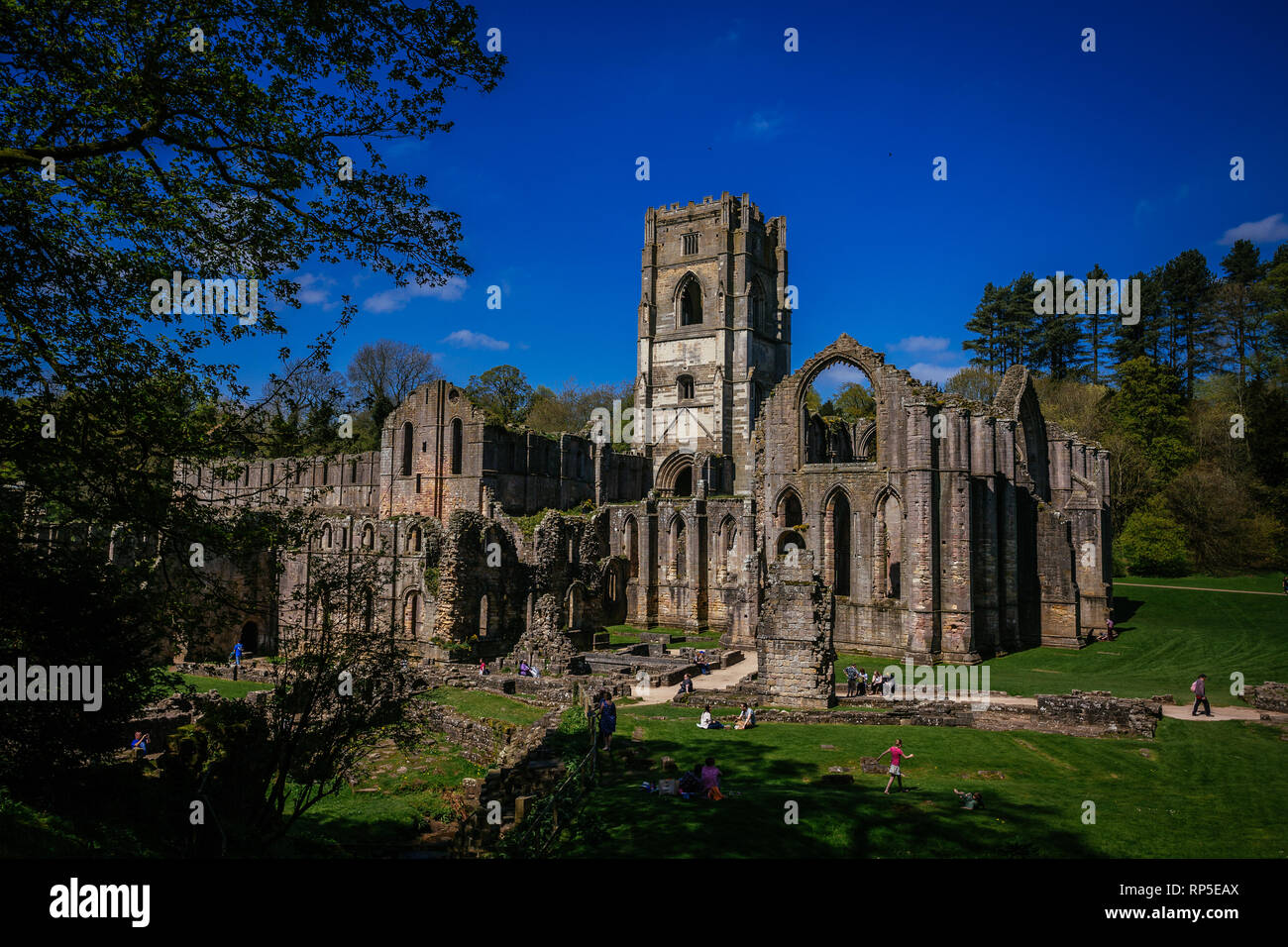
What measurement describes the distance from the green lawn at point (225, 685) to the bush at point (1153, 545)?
1801 inches

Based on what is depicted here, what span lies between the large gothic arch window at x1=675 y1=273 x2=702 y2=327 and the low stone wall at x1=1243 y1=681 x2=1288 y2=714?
4637 centimetres

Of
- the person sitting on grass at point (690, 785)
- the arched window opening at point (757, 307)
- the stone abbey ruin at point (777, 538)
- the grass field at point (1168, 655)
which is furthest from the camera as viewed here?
the arched window opening at point (757, 307)

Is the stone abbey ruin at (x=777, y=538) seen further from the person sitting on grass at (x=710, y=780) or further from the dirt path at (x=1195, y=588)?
the person sitting on grass at (x=710, y=780)

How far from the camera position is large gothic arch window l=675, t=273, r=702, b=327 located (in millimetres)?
61281

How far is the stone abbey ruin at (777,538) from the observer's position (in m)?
28.2

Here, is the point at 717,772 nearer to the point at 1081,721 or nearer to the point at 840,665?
the point at 1081,721

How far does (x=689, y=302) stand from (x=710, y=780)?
53.9m

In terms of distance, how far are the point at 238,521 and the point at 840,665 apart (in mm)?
22751

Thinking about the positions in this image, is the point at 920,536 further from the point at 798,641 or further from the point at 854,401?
the point at 854,401

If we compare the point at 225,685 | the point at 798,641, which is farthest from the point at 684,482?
the point at 798,641

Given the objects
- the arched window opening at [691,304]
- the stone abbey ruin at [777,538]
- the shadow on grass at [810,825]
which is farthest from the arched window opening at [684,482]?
the shadow on grass at [810,825]

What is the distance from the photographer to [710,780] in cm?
1277
